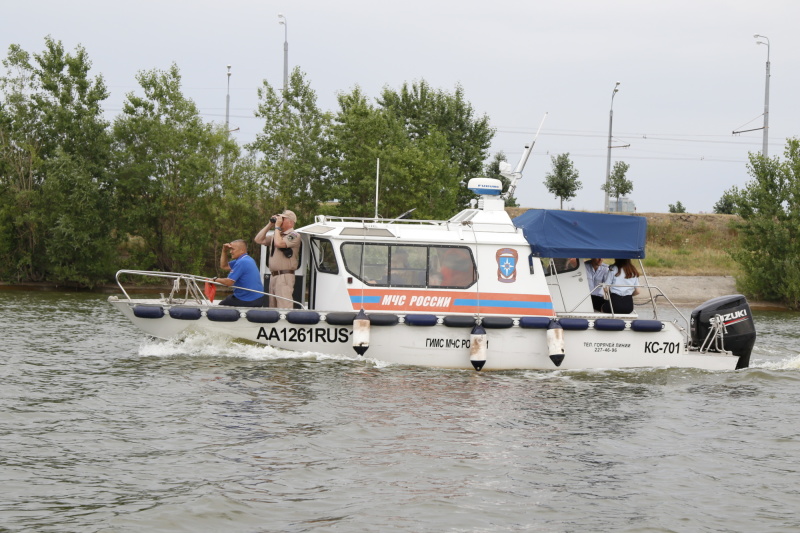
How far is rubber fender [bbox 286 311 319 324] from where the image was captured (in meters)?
15.2

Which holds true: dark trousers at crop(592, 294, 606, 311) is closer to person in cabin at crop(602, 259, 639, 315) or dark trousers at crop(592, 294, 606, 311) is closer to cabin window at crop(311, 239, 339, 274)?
person in cabin at crop(602, 259, 639, 315)

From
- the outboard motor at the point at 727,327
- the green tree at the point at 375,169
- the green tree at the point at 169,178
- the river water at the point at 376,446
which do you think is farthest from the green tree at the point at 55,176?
the outboard motor at the point at 727,327

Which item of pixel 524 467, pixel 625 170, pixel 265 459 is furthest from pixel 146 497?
pixel 625 170

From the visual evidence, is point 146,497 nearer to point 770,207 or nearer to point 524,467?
point 524,467

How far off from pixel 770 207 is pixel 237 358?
3200cm

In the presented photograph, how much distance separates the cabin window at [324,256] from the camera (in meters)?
15.8

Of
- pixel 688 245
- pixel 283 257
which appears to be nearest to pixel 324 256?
pixel 283 257

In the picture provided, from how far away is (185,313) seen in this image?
15.2 meters

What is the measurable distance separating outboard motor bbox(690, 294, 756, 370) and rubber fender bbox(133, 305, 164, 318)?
355 inches

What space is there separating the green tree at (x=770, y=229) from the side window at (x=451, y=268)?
27.6 meters

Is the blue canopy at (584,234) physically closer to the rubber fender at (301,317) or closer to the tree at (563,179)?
the rubber fender at (301,317)

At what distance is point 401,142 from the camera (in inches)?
1734

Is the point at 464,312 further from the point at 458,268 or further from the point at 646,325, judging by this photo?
the point at 646,325

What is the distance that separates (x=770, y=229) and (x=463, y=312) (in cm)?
2903
